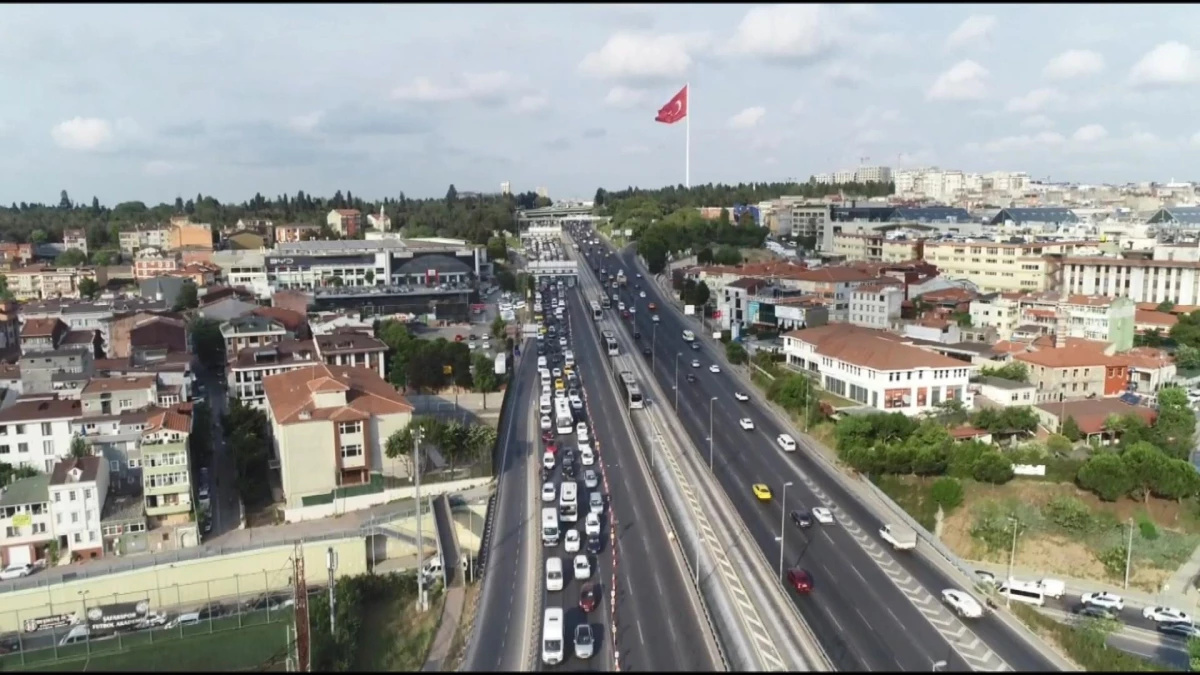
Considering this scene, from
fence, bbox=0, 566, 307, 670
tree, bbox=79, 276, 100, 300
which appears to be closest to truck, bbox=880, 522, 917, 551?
fence, bbox=0, 566, 307, 670

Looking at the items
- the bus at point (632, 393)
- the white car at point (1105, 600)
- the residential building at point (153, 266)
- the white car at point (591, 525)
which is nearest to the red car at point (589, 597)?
the white car at point (591, 525)

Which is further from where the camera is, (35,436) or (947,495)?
(35,436)

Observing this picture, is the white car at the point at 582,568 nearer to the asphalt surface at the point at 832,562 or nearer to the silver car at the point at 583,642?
the silver car at the point at 583,642

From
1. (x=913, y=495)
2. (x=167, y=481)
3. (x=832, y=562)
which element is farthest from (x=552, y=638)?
(x=913, y=495)

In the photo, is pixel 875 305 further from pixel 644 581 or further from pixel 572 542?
pixel 644 581

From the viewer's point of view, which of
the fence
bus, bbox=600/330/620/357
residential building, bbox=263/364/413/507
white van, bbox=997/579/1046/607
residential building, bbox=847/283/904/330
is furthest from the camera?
residential building, bbox=847/283/904/330

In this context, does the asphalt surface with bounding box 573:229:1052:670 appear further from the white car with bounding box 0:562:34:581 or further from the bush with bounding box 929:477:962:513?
the white car with bounding box 0:562:34:581
